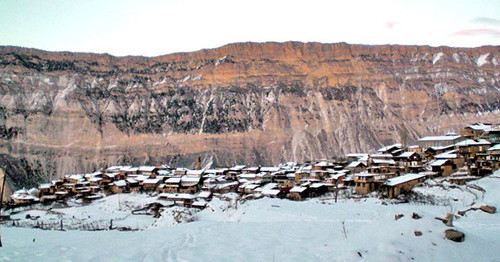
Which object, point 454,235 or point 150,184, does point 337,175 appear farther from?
point 454,235

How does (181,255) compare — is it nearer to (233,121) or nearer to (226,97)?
(233,121)

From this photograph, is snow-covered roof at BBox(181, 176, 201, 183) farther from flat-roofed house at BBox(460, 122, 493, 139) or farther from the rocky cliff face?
flat-roofed house at BBox(460, 122, 493, 139)

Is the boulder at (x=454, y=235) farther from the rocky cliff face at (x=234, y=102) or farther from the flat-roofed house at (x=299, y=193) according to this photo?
the rocky cliff face at (x=234, y=102)

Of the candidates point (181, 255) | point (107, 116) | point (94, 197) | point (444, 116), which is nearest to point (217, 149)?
point (107, 116)

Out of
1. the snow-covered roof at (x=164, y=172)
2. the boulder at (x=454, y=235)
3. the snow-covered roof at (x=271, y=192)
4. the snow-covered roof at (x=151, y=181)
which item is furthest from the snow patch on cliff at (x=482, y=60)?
the boulder at (x=454, y=235)

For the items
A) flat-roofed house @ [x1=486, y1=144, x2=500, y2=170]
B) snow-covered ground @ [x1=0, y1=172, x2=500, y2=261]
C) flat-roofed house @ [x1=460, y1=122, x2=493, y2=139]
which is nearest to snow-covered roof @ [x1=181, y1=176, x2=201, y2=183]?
flat-roofed house @ [x1=486, y1=144, x2=500, y2=170]

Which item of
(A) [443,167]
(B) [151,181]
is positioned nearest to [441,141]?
(A) [443,167]
